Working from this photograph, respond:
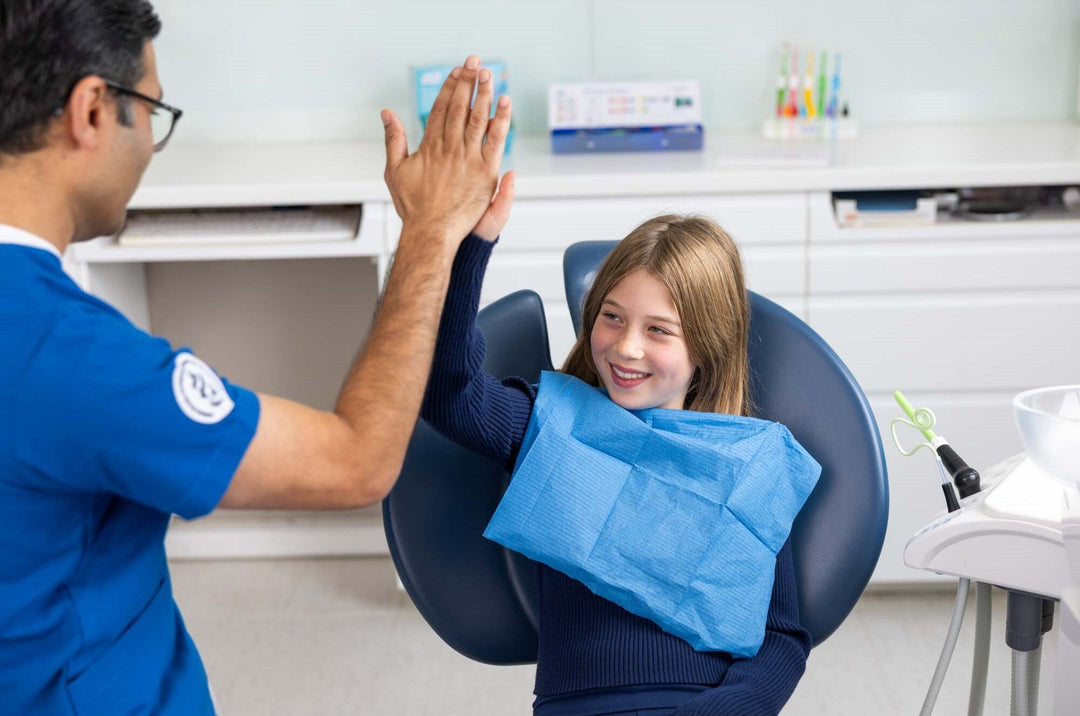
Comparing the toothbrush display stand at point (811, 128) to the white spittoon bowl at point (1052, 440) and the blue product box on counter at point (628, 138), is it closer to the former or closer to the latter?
the blue product box on counter at point (628, 138)

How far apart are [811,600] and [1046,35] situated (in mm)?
1904


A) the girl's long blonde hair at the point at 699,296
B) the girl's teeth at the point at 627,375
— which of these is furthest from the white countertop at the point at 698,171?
the girl's teeth at the point at 627,375

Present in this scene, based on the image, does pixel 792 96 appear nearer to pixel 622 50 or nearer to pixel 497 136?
pixel 622 50

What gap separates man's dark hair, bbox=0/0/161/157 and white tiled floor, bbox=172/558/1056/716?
156 centimetres

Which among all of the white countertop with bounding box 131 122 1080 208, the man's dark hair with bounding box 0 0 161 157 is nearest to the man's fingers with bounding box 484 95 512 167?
the man's dark hair with bounding box 0 0 161 157

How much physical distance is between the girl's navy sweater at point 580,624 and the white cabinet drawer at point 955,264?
3.21ft

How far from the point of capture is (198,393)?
895 mm

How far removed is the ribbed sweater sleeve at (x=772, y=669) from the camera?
4.19ft

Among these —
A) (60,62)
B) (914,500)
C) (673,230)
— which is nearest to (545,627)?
(673,230)

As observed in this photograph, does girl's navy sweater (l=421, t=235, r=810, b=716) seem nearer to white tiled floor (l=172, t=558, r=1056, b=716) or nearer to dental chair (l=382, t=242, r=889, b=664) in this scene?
dental chair (l=382, t=242, r=889, b=664)

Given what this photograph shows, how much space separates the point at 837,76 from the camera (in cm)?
272

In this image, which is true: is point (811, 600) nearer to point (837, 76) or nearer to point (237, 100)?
point (837, 76)

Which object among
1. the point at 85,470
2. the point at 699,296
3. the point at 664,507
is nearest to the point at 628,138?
the point at 699,296

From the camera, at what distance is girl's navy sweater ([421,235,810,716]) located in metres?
1.28
